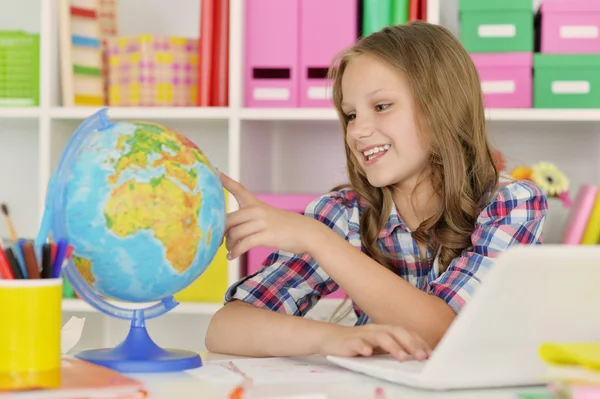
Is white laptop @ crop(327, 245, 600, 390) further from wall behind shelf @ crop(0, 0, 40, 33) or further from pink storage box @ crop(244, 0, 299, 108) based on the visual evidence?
wall behind shelf @ crop(0, 0, 40, 33)

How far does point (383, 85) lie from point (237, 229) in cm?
57

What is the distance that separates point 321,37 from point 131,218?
1.43 m

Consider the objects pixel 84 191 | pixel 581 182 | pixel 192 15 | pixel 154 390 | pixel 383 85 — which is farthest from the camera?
pixel 192 15

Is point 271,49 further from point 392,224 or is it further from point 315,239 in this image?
point 315,239

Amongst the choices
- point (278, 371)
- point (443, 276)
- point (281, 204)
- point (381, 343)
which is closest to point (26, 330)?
point (278, 371)

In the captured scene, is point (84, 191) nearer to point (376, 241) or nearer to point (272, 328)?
point (272, 328)

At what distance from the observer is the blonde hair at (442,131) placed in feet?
5.18

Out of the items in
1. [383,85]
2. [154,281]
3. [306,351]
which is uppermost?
[383,85]

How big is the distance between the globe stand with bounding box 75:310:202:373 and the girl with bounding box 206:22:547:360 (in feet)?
0.86

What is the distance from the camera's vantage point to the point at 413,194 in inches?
66.2

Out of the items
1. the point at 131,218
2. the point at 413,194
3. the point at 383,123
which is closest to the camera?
the point at 131,218

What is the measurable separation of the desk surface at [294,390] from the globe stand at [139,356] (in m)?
0.02

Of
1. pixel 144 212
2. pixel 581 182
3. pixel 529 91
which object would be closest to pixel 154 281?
pixel 144 212

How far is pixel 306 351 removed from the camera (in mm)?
1164
